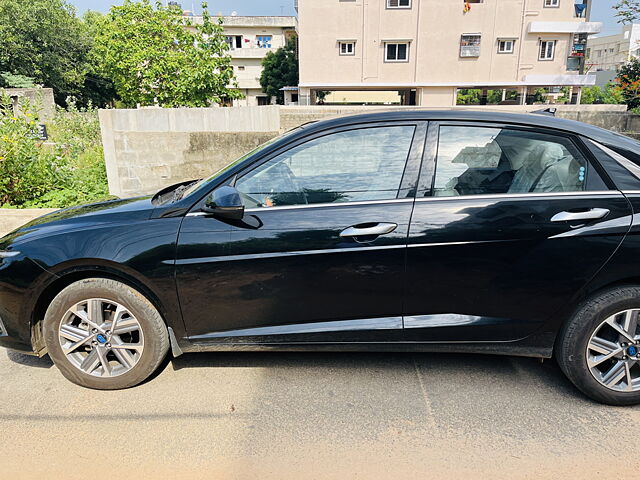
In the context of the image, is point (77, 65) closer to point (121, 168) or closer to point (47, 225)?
point (121, 168)

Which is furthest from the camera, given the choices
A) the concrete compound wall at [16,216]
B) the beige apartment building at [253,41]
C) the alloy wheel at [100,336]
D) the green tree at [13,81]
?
the beige apartment building at [253,41]

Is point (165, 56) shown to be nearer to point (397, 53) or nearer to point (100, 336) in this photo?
point (397, 53)

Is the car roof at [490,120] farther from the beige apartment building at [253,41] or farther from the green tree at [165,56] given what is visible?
the beige apartment building at [253,41]

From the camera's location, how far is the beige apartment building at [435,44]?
31.1m

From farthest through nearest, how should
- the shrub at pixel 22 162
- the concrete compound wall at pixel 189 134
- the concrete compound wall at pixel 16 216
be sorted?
the concrete compound wall at pixel 189 134
the shrub at pixel 22 162
the concrete compound wall at pixel 16 216

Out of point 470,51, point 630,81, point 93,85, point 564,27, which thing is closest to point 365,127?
point 630,81

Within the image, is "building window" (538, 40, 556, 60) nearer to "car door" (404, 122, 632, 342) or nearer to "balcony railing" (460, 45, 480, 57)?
"balcony railing" (460, 45, 480, 57)

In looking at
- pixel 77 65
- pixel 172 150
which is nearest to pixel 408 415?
pixel 172 150

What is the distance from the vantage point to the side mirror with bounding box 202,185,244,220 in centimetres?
260

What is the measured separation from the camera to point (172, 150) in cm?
749

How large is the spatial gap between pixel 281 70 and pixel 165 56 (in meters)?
22.8

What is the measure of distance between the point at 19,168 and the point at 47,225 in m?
4.30

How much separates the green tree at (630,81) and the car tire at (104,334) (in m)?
8.55

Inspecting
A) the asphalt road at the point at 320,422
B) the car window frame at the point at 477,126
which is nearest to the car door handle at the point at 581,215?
the car window frame at the point at 477,126
